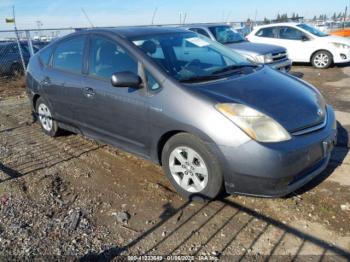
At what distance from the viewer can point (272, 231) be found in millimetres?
3121

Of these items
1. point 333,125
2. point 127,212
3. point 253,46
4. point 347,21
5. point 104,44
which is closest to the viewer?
point 127,212

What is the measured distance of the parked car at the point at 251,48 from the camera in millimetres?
9453

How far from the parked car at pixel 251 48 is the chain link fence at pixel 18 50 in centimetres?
491

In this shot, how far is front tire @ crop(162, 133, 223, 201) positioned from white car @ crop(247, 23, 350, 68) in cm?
1005

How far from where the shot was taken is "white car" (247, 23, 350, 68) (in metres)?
11.8

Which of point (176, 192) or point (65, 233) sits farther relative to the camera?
point (176, 192)

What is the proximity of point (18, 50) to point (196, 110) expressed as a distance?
1215 centimetres

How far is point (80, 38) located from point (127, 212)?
98.7 inches

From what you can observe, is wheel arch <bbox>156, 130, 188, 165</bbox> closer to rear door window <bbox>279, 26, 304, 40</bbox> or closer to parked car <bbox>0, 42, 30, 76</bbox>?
rear door window <bbox>279, 26, 304, 40</bbox>

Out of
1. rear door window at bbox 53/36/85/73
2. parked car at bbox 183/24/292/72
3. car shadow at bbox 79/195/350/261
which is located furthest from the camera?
parked car at bbox 183/24/292/72

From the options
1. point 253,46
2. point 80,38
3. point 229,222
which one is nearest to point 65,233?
point 229,222

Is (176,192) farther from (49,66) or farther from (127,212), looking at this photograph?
(49,66)

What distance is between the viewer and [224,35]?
36.8 ft

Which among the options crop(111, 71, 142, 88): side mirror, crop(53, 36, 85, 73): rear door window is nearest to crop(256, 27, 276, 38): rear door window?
crop(53, 36, 85, 73): rear door window
